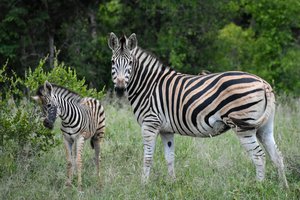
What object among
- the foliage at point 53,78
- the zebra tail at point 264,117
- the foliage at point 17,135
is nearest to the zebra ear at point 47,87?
the foliage at point 17,135

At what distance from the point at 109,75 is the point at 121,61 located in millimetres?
12552

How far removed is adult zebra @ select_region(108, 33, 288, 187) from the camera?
780 centimetres

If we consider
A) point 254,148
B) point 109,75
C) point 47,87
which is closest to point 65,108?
point 47,87

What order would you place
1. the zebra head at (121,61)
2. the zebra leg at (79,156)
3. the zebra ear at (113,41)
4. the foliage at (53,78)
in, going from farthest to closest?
the foliage at (53,78)
the zebra ear at (113,41)
the zebra head at (121,61)
the zebra leg at (79,156)

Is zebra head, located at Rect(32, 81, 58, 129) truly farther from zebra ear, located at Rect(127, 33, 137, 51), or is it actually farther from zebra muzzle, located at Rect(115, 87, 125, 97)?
zebra ear, located at Rect(127, 33, 137, 51)

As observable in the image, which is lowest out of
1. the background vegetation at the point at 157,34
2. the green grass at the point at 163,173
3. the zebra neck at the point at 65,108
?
the green grass at the point at 163,173

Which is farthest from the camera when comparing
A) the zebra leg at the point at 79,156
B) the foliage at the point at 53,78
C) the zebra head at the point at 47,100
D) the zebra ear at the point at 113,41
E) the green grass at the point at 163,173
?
the foliage at the point at 53,78

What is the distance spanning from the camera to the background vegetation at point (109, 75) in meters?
8.14

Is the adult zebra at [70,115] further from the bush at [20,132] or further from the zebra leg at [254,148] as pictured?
the zebra leg at [254,148]

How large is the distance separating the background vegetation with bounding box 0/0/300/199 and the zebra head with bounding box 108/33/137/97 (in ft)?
4.41

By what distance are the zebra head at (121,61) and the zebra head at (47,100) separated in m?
0.97

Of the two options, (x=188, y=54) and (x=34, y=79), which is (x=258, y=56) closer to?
(x=188, y=54)

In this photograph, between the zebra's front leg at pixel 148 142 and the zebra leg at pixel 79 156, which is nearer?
the zebra leg at pixel 79 156

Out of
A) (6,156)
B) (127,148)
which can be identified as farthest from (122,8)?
(6,156)
